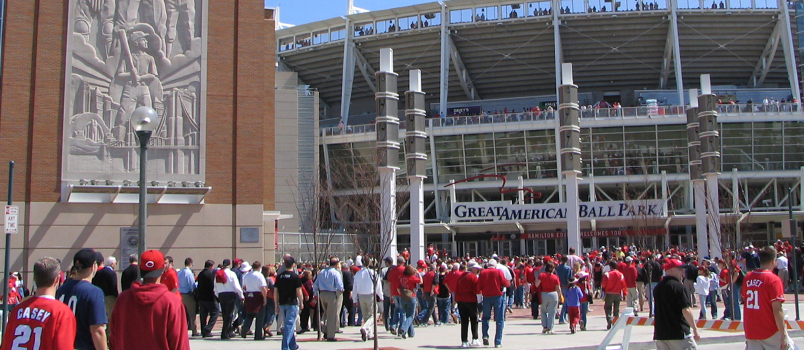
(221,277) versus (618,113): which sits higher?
(618,113)

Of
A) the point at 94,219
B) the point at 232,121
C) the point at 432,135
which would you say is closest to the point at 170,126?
the point at 232,121

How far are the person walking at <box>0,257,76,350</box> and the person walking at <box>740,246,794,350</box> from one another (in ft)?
21.2

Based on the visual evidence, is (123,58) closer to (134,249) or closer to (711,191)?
(134,249)

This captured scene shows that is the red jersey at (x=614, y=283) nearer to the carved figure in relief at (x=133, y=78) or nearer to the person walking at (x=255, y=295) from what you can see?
the person walking at (x=255, y=295)

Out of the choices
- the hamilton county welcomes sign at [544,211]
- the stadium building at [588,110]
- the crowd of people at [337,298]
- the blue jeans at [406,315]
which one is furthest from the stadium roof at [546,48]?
the blue jeans at [406,315]

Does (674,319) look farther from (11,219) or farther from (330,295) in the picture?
(11,219)

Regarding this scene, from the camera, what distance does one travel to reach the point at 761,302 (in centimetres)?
824

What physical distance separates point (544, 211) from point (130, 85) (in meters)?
23.0

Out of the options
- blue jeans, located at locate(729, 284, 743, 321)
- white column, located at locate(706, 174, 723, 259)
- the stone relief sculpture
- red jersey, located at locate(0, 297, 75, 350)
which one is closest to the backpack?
the stone relief sculpture

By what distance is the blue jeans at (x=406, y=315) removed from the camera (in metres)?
16.0

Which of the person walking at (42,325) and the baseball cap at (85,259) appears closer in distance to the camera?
the person walking at (42,325)

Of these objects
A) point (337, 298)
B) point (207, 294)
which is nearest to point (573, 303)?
point (337, 298)

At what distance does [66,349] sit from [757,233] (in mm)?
57804

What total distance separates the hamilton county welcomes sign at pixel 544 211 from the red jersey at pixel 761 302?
29.5m
